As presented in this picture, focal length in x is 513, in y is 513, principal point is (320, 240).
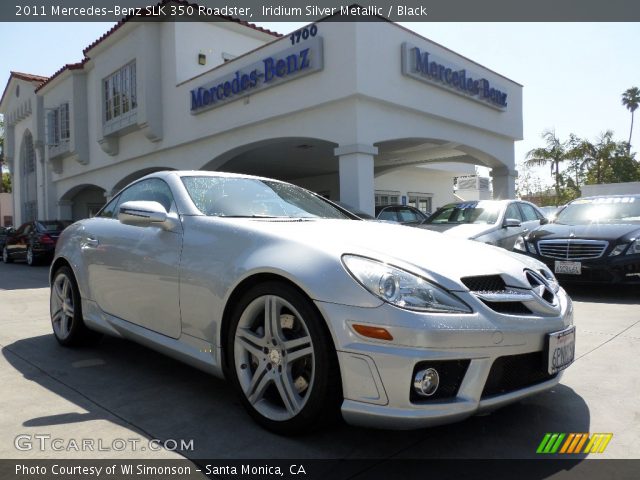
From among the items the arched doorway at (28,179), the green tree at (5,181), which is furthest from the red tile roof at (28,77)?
the green tree at (5,181)

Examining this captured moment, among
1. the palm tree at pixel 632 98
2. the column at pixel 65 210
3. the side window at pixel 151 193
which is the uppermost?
the palm tree at pixel 632 98

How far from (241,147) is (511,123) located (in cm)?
794

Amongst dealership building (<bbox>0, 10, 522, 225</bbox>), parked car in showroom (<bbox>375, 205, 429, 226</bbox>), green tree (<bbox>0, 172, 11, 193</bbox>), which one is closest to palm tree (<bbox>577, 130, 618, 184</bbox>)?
dealership building (<bbox>0, 10, 522, 225</bbox>)

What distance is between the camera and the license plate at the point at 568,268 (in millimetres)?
6730

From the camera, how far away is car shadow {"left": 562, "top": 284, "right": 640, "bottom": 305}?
6484mm

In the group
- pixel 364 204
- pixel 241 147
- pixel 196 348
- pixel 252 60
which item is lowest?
pixel 196 348

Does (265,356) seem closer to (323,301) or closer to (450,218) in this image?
(323,301)

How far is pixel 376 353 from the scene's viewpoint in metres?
2.13

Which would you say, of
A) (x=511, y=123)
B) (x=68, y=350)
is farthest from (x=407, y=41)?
(x=68, y=350)

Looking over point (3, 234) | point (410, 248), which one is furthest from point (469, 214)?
point (3, 234)

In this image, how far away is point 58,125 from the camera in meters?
21.4

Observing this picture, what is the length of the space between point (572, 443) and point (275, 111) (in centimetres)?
989

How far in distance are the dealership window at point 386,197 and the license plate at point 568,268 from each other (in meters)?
13.8

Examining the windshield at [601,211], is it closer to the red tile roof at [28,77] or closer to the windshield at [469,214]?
the windshield at [469,214]
